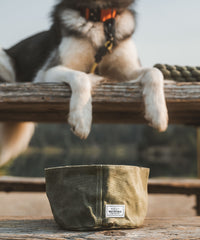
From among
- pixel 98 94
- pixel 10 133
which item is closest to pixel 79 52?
pixel 98 94

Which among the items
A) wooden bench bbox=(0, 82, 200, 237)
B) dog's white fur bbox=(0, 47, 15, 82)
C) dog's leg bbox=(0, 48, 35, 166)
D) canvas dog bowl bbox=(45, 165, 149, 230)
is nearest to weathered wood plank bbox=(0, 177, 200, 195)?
dog's leg bbox=(0, 48, 35, 166)

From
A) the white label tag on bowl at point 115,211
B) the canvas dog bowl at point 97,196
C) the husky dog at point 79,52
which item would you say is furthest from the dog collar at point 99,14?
the white label tag on bowl at point 115,211

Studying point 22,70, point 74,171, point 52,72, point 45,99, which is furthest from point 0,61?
point 74,171

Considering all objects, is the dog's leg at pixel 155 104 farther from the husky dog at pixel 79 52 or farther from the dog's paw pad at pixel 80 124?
the dog's paw pad at pixel 80 124

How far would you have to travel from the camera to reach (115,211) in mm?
1195

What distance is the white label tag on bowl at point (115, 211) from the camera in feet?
3.90

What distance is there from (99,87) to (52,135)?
42.0 m

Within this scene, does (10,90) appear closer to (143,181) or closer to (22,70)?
(143,181)

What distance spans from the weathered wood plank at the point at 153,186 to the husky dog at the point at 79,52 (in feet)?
3.02

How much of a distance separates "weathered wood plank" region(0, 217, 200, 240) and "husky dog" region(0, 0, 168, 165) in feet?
3.09

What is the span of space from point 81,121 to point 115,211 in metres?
0.71

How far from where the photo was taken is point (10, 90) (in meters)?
1.80

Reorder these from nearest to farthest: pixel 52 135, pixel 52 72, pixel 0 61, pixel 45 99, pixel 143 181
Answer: pixel 143 181 → pixel 45 99 → pixel 52 72 → pixel 0 61 → pixel 52 135

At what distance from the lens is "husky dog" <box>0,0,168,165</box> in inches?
Result: 96.3
